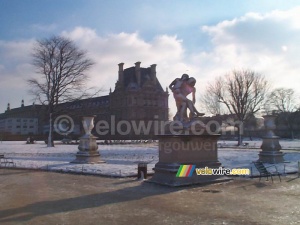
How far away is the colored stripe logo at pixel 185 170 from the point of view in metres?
12.4

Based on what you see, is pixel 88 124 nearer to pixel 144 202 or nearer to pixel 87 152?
pixel 87 152

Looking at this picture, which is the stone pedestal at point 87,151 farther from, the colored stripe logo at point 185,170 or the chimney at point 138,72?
the chimney at point 138,72

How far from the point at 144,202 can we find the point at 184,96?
18.8 feet

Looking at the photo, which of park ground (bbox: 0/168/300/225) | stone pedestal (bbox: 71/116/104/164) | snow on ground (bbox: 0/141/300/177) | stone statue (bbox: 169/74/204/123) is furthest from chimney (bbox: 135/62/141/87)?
Answer: park ground (bbox: 0/168/300/225)

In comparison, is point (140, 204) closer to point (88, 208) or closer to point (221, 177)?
point (88, 208)

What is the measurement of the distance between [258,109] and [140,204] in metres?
46.1

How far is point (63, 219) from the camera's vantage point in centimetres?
743

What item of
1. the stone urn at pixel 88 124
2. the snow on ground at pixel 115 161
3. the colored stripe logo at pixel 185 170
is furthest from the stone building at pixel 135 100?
the colored stripe logo at pixel 185 170

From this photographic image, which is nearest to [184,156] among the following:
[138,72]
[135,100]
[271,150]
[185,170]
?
[185,170]

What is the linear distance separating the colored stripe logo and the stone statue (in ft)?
6.04

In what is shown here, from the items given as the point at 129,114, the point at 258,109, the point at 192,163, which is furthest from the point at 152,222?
the point at 129,114

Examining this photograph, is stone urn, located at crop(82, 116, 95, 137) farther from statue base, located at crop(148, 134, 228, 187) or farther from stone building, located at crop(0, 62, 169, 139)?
stone building, located at crop(0, 62, 169, 139)

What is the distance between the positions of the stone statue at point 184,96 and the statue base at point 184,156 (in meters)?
1.04

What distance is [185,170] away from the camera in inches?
494
